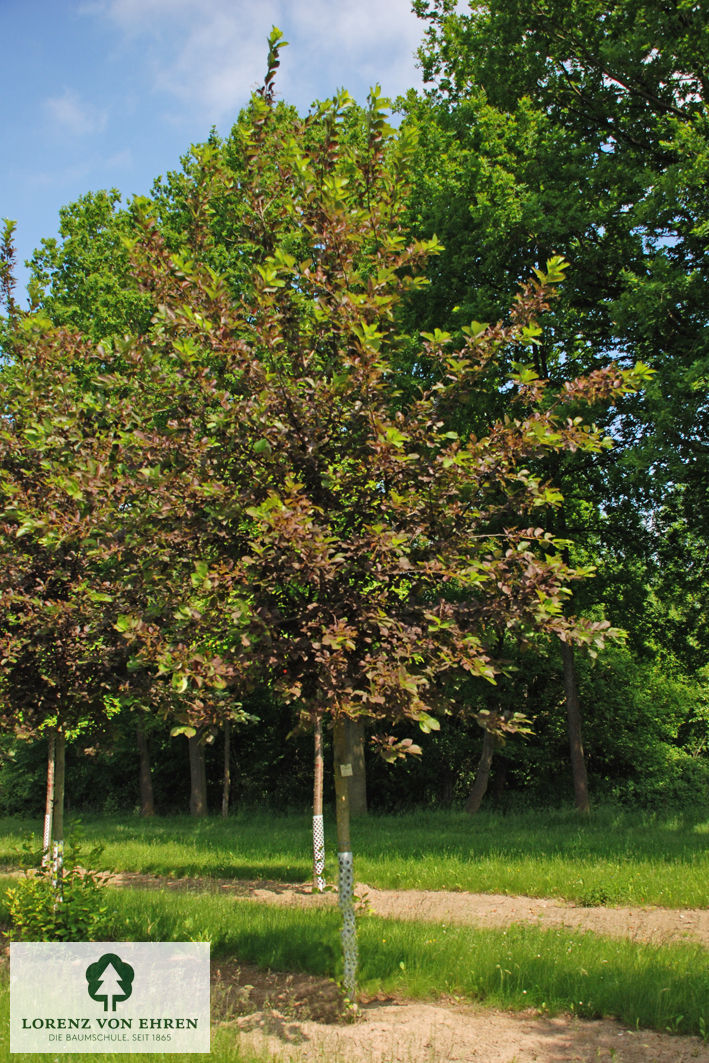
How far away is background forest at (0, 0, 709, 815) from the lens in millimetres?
5738

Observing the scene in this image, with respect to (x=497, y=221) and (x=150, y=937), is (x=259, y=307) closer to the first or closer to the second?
(x=150, y=937)

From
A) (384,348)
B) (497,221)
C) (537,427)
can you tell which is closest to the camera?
(537,427)

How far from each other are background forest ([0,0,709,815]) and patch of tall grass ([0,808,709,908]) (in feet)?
5.54

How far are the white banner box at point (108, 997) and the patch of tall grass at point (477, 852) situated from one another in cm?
448

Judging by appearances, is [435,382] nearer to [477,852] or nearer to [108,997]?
[108,997]

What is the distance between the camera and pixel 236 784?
2567cm

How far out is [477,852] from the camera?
11.9 m

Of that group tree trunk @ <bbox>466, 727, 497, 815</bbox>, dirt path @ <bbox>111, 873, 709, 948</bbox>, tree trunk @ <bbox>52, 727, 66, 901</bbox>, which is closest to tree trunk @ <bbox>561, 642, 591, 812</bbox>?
tree trunk @ <bbox>466, 727, 497, 815</bbox>

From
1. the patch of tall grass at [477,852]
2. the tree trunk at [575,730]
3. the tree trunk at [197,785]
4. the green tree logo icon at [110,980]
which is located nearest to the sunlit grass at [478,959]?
the green tree logo icon at [110,980]

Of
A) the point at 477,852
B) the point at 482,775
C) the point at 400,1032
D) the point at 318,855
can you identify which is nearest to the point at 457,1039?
the point at 400,1032

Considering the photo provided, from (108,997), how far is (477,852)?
7.43 m

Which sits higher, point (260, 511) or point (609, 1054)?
point (260, 511)

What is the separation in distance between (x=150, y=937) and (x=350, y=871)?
2529 millimetres

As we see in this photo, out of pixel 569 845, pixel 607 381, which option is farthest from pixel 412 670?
pixel 569 845
